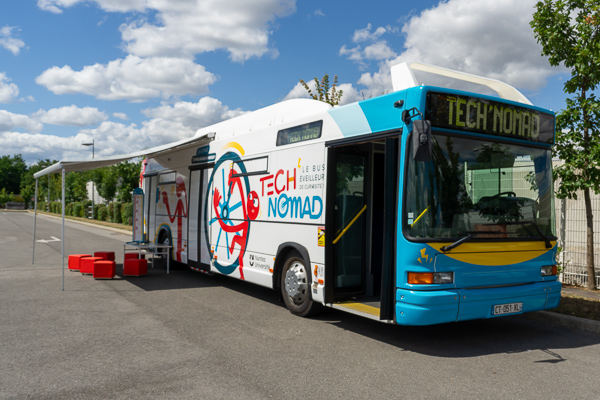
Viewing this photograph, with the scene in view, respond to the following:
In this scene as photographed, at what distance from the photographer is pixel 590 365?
5.30 m

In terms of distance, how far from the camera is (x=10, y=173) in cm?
11519

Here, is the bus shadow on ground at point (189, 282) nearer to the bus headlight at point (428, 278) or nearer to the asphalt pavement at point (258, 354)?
the asphalt pavement at point (258, 354)

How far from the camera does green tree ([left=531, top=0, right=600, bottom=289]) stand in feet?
29.1

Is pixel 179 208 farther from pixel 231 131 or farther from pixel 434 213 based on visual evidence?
pixel 434 213

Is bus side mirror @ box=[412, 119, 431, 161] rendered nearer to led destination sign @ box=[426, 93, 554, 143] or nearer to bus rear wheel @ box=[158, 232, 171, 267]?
led destination sign @ box=[426, 93, 554, 143]

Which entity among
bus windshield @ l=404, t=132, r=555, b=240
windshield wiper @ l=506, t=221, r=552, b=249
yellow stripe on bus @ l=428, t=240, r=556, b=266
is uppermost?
bus windshield @ l=404, t=132, r=555, b=240

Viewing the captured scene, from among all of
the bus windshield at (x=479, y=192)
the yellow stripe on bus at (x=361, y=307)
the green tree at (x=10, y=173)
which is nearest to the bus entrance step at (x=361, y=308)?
the yellow stripe on bus at (x=361, y=307)

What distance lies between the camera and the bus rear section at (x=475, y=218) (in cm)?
539

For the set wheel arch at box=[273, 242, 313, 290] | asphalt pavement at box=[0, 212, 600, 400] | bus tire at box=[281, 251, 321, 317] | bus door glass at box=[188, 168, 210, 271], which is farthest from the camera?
bus door glass at box=[188, 168, 210, 271]

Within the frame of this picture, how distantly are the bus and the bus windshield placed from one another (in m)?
0.01

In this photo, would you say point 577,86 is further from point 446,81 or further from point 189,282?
point 189,282

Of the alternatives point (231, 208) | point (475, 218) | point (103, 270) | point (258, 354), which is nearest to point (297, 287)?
point (258, 354)

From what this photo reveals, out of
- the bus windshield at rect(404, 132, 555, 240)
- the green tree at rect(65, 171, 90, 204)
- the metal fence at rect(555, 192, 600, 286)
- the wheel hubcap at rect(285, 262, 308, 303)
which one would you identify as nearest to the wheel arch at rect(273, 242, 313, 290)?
the wheel hubcap at rect(285, 262, 308, 303)

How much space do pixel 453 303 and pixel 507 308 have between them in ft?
2.81
